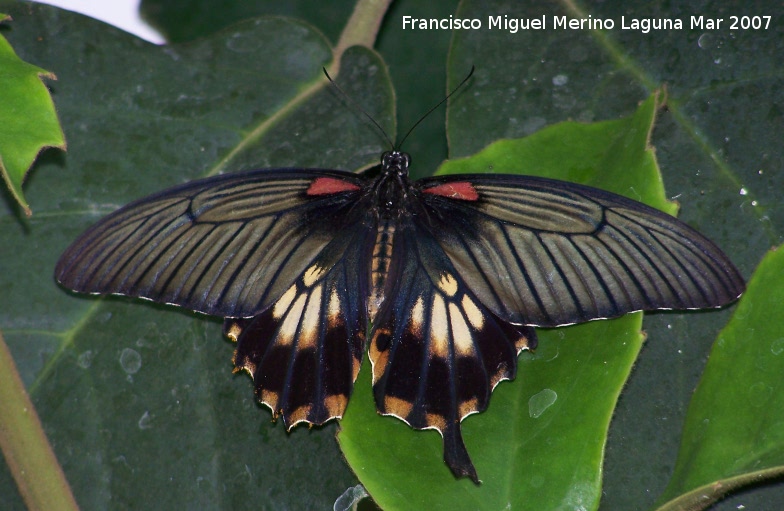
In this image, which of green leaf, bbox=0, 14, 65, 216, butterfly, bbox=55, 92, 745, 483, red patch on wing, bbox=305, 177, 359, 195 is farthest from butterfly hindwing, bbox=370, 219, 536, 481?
green leaf, bbox=0, 14, 65, 216

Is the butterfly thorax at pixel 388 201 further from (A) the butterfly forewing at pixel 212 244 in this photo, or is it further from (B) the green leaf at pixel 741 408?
(B) the green leaf at pixel 741 408

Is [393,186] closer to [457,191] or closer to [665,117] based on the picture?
[457,191]

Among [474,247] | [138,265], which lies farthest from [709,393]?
[138,265]

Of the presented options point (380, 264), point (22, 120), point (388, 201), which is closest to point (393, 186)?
point (388, 201)

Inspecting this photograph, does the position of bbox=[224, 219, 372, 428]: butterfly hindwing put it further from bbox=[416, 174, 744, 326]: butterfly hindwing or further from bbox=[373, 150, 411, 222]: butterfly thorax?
bbox=[416, 174, 744, 326]: butterfly hindwing

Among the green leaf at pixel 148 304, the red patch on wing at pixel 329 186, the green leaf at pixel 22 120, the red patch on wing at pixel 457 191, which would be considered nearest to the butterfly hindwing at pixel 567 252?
the red patch on wing at pixel 457 191

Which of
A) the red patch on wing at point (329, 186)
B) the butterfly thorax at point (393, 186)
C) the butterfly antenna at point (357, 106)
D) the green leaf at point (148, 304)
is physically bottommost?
the green leaf at point (148, 304)
